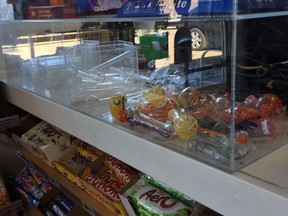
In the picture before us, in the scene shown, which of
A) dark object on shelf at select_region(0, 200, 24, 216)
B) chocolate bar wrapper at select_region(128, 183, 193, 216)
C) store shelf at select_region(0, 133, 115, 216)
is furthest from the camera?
dark object on shelf at select_region(0, 200, 24, 216)

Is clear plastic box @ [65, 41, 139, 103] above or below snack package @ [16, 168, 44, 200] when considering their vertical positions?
above

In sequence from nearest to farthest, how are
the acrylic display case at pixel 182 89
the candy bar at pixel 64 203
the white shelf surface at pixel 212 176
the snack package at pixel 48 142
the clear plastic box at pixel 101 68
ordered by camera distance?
the white shelf surface at pixel 212 176 → the acrylic display case at pixel 182 89 → the clear plastic box at pixel 101 68 → the snack package at pixel 48 142 → the candy bar at pixel 64 203

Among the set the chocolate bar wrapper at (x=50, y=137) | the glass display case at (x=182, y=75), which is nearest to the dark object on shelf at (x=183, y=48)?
the glass display case at (x=182, y=75)

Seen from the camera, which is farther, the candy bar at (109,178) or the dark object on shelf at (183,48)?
the candy bar at (109,178)

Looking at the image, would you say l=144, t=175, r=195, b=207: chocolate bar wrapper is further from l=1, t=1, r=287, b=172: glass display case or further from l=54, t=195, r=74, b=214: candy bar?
l=54, t=195, r=74, b=214: candy bar

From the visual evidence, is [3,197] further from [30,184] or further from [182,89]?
[182,89]

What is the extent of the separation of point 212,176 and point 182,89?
45 centimetres

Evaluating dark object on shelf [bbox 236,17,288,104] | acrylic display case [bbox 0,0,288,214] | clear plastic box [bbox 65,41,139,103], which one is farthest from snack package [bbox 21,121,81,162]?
dark object on shelf [bbox 236,17,288,104]

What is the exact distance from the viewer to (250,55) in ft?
3.29

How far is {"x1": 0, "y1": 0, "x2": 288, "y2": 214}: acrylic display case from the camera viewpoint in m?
0.72

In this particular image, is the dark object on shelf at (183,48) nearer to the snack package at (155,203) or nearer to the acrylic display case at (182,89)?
the acrylic display case at (182,89)

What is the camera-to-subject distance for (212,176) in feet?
2.18

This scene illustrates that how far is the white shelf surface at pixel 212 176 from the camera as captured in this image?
0.58 m

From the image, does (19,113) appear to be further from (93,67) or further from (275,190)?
(275,190)
